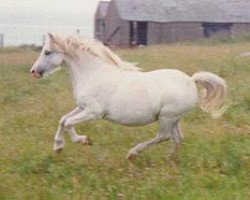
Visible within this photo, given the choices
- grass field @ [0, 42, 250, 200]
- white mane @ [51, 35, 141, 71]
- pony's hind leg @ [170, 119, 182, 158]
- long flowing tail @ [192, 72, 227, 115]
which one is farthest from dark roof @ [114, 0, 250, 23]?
pony's hind leg @ [170, 119, 182, 158]

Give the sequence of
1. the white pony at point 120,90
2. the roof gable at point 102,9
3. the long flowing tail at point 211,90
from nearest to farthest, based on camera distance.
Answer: the white pony at point 120,90 < the long flowing tail at point 211,90 < the roof gable at point 102,9

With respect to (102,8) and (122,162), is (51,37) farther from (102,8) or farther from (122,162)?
(102,8)

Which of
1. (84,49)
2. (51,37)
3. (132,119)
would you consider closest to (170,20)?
(84,49)

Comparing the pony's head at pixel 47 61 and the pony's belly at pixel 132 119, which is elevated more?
the pony's head at pixel 47 61

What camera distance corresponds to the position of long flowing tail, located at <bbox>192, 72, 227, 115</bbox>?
29.0ft

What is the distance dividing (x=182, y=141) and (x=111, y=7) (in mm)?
49427

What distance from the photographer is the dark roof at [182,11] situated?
53.8 metres

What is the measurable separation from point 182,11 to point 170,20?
2.00 meters

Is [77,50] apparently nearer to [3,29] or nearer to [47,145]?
[47,145]

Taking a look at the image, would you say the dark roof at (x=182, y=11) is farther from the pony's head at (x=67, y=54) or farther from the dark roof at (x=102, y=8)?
the pony's head at (x=67, y=54)

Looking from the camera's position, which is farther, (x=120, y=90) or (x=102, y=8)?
(x=102, y=8)

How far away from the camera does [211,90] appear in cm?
893

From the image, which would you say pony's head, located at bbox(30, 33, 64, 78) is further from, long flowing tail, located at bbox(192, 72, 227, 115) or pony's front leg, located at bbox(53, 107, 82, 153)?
long flowing tail, located at bbox(192, 72, 227, 115)

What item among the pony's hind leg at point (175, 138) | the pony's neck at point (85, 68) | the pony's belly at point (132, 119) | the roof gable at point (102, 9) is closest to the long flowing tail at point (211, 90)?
the pony's hind leg at point (175, 138)
